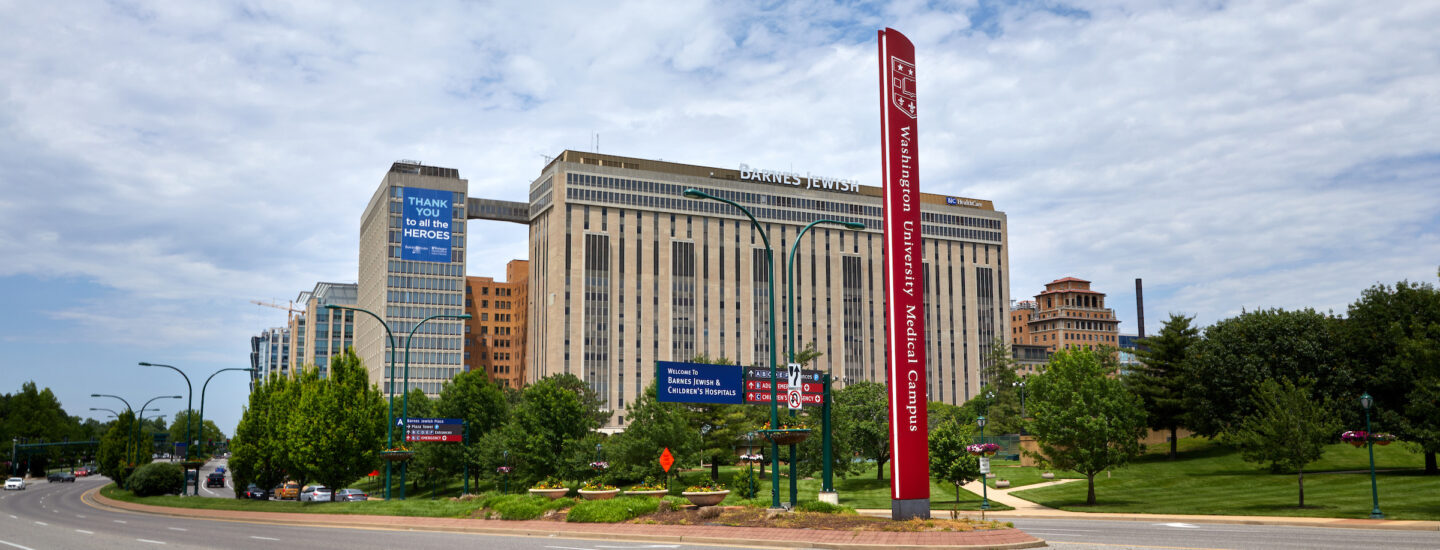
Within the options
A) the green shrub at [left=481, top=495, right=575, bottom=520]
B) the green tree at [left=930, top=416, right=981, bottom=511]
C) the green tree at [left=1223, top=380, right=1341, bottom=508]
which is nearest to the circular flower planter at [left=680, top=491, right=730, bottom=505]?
the green shrub at [left=481, top=495, right=575, bottom=520]

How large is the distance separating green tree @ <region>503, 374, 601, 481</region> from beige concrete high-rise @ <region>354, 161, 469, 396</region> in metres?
96.7

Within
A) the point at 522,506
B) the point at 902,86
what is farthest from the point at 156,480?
the point at 902,86

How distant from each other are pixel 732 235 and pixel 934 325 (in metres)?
39.6

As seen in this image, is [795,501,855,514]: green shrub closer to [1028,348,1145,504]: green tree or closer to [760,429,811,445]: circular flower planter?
[760,429,811,445]: circular flower planter

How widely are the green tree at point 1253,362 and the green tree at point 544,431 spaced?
129 ft

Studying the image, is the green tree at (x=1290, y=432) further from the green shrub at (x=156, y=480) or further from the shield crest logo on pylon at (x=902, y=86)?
the green shrub at (x=156, y=480)

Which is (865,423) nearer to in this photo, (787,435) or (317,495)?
(787,435)

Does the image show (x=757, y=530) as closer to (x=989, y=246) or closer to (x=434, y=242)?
(x=434, y=242)

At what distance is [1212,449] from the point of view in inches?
3091

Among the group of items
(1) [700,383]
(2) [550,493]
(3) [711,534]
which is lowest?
(2) [550,493]

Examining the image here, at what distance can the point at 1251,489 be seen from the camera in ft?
177

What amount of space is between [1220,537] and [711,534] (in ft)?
46.8

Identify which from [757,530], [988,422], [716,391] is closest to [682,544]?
[757,530]

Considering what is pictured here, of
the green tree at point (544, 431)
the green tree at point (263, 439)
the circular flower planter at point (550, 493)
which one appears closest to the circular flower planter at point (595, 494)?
the circular flower planter at point (550, 493)
